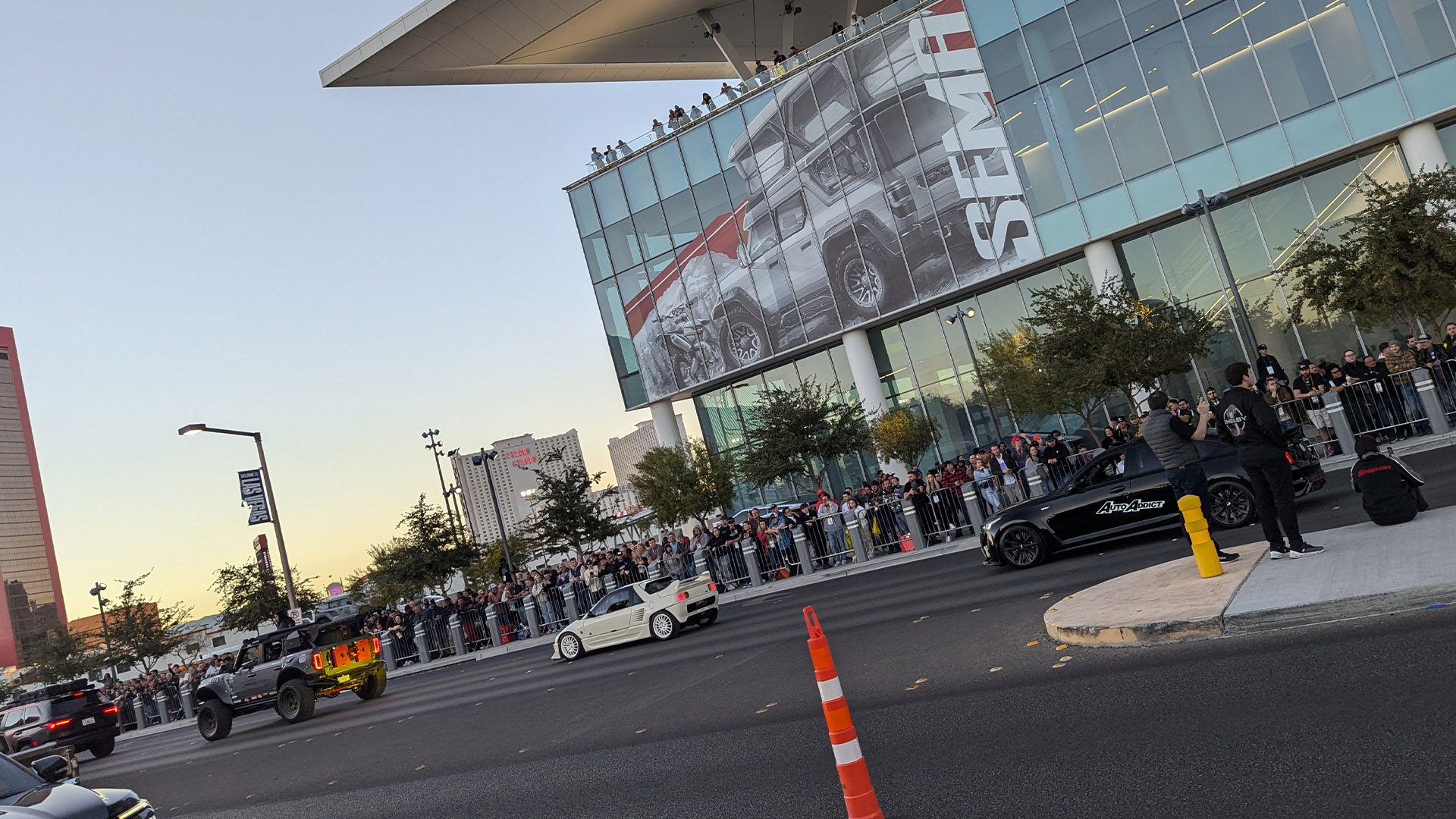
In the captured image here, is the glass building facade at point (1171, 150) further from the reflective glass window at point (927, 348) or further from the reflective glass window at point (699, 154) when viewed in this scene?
the reflective glass window at point (699, 154)

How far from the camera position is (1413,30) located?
99.2 ft

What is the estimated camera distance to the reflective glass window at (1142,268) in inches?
1401

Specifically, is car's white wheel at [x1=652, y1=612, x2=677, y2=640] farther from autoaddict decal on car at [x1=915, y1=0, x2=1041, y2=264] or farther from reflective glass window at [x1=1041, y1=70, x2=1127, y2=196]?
reflective glass window at [x1=1041, y1=70, x2=1127, y2=196]

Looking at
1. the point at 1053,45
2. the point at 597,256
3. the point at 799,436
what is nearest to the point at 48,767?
the point at 799,436

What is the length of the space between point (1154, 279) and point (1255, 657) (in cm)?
3194

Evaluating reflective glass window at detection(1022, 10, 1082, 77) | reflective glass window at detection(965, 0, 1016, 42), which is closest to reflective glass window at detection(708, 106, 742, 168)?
reflective glass window at detection(965, 0, 1016, 42)

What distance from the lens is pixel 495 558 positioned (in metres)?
61.4

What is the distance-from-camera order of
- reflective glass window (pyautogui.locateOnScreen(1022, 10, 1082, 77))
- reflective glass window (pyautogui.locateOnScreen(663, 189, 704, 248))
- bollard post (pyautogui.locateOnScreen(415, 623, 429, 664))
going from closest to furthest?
bollard post (pyautogui.locateOnScreen(415, 623, 429, 664))
reflective glass window (pyautogui.locateOnScreen(1022, 10, 1082, 77))
reflective glass window (pyautogui.locateOnScreen(663, 189, 704, 248))

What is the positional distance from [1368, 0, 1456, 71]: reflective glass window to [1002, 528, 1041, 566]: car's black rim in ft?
84.6

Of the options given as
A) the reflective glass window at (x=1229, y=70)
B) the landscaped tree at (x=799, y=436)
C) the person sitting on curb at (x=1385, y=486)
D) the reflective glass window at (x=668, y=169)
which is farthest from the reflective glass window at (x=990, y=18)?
the person sitting on curb at (x=1385, y=486)

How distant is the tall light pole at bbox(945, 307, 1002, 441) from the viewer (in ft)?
126

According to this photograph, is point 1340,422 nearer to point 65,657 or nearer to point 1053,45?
point 1053,45

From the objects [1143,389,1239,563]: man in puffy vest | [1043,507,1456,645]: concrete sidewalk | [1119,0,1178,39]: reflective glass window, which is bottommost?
[1043,507,1456,645]: concrete sidewalk

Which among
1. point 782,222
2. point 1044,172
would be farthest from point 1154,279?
point 782,222
